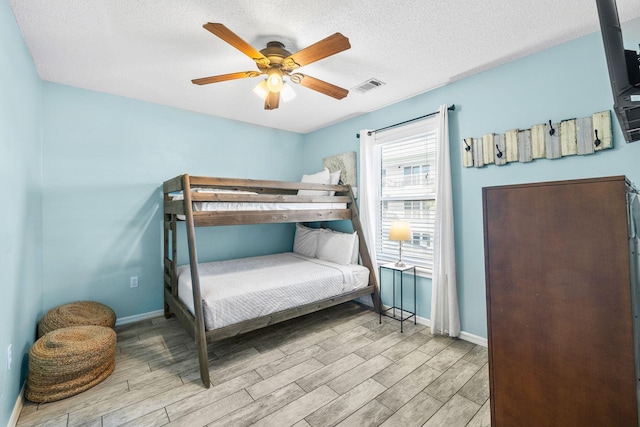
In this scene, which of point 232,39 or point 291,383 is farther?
point 291,383

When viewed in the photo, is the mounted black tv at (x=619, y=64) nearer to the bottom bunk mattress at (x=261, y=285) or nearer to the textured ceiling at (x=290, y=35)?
the textured ceiling at (x=290, y=35)

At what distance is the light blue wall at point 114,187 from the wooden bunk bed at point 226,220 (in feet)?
0.88

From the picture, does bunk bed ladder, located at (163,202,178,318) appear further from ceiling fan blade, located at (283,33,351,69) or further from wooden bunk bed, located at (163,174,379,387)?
ceiling fan blade, located at (283,33,351,69)

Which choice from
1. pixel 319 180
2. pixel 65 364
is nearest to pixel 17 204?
pixel 65 364

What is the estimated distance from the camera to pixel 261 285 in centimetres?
243

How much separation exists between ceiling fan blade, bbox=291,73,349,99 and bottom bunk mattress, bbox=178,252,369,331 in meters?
1.68

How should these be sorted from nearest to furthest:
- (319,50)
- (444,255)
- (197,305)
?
(319,50) < (197,305) < (444,255)

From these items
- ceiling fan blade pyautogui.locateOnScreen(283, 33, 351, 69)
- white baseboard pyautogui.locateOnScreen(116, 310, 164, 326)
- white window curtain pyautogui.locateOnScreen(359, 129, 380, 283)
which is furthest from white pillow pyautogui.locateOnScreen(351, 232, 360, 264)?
white baseboard pyautogui.locateOnScreen(116, 310, 164, 326)

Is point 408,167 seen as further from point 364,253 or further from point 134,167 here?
point 134,167

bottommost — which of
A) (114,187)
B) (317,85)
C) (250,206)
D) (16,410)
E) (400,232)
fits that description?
(16,410)

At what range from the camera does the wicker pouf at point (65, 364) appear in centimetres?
178

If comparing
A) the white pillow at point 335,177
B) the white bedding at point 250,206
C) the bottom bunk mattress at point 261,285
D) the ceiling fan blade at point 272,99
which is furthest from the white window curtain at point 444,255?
the ceiling fan blade at point 272,99

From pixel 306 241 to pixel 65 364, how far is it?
8.46ft

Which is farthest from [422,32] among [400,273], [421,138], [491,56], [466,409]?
[466,409]
